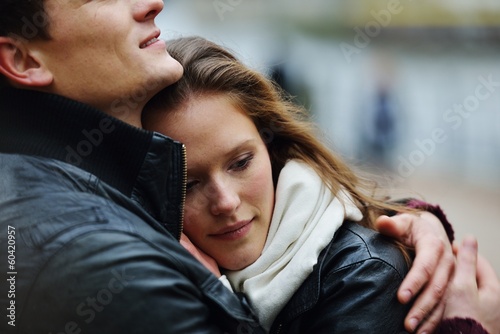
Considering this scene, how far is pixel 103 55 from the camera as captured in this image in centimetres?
237

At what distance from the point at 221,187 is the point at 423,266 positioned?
2.36ft

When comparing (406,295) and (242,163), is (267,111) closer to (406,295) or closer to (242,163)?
(242,163)

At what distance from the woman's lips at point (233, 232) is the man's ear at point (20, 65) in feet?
2.52

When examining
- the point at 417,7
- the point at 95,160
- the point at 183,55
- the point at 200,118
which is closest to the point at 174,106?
the point at 200,118

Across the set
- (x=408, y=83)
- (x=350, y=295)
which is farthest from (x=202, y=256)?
(x=408, y=83)

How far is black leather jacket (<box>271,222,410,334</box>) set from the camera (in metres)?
2.27

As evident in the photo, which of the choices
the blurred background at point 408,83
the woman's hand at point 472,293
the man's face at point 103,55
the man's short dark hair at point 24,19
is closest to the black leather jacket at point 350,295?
the woman's hand at point 472,293

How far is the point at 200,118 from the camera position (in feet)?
8.63

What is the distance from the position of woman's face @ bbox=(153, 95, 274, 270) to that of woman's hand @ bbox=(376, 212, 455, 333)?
0.44 m

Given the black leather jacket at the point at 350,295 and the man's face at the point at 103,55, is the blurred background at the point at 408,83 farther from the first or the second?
the man's face at the point at 103,55

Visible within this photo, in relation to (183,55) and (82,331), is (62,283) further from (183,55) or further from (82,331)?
(183,55)

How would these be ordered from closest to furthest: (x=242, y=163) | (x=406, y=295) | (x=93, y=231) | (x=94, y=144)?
(x=93, y=231) → (x=94, y=144) → (x=406, y=295) → (x=242, y=163)

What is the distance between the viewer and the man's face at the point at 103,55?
2309 mm

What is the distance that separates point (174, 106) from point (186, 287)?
0.89m
